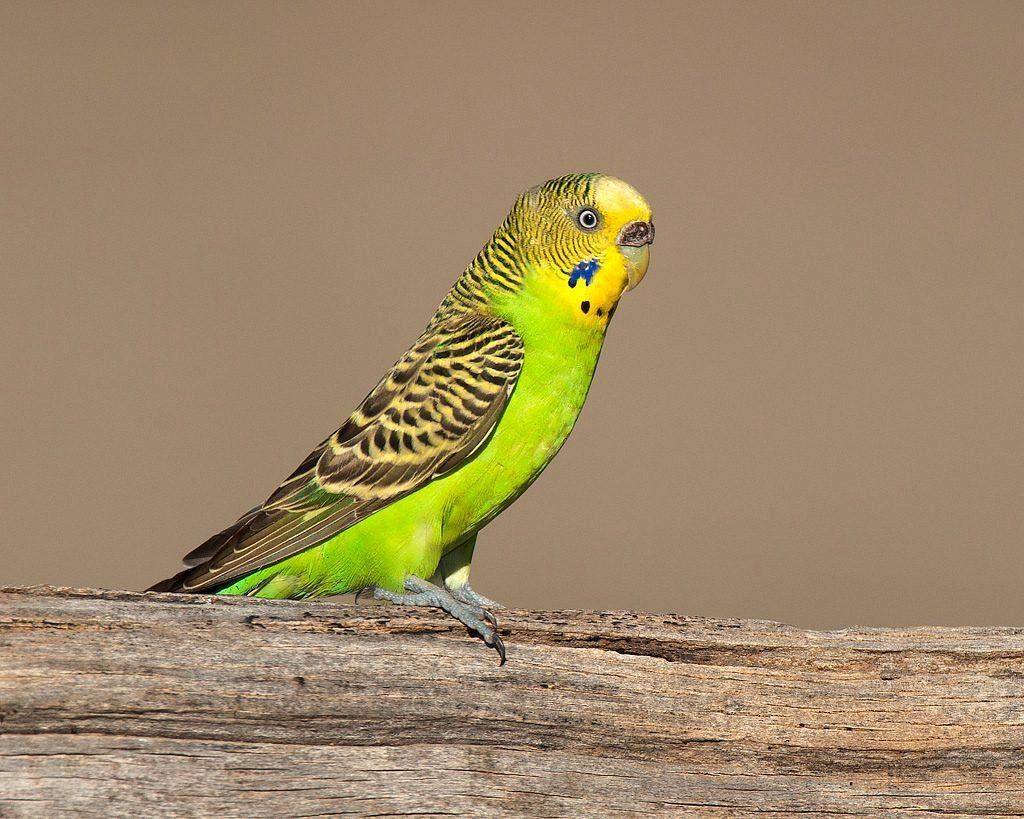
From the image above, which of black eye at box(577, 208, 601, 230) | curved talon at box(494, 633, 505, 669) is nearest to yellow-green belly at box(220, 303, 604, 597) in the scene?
black eye at box(577, 208, 601, 230)

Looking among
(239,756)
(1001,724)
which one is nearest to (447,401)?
(239,756)

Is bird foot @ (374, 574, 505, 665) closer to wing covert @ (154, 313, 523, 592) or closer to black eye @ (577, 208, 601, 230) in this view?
wing covert @ (154, 313, 523, 592)

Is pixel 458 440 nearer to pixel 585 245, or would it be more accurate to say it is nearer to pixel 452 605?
pixel 452 605

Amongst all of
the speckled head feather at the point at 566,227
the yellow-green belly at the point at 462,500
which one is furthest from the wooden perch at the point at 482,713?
the speckled head feather at the point at 566,227

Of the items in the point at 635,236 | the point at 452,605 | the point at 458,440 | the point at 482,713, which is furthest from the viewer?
the point at 635,236

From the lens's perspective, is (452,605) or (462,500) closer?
(452,605)

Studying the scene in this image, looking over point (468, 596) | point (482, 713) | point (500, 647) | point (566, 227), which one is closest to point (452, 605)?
point (500, 647)

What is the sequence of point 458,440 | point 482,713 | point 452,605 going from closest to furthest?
point 482,713
point 452,605
point 458,440

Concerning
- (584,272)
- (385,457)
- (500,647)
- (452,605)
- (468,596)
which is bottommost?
(500,647)
